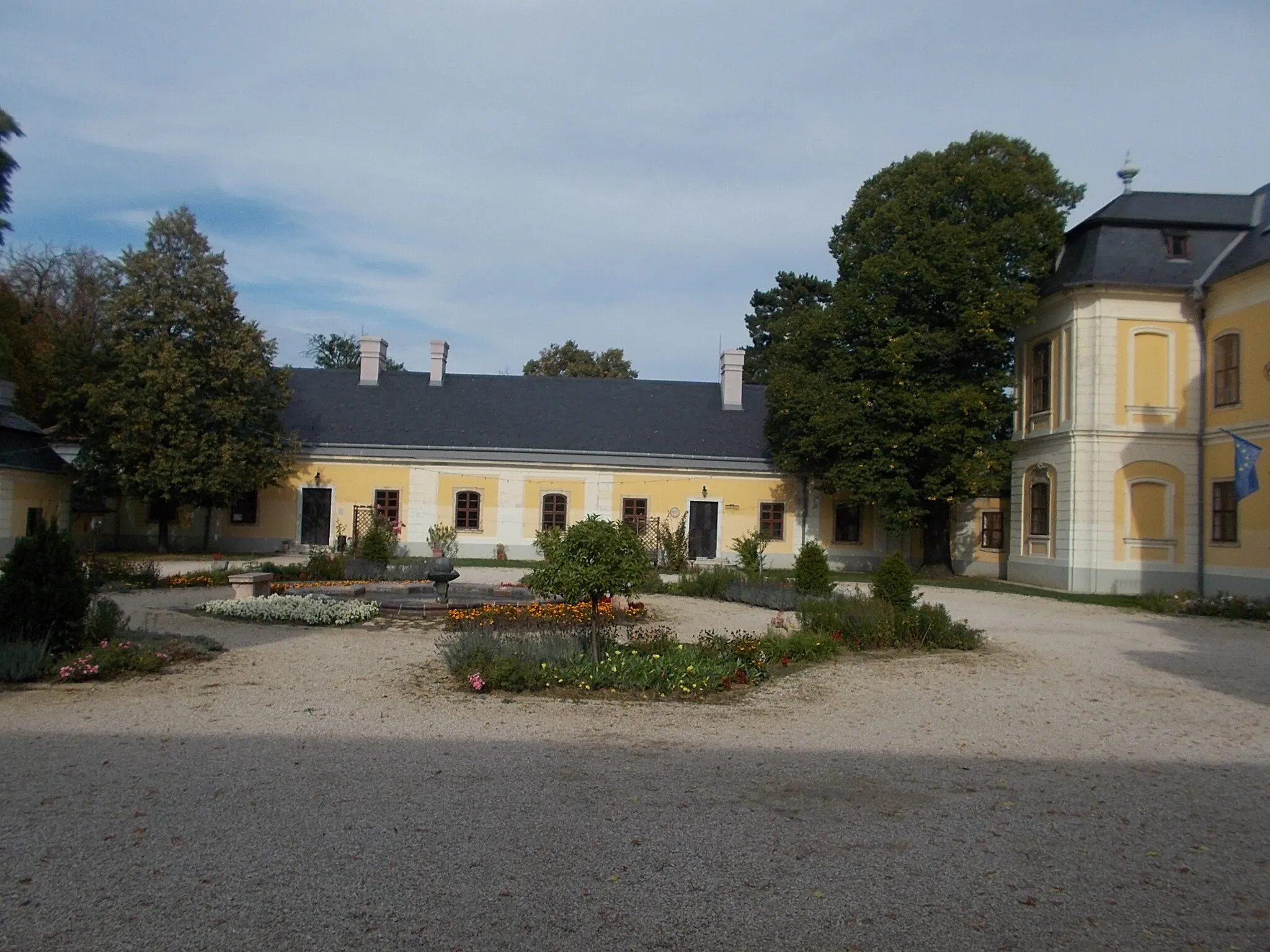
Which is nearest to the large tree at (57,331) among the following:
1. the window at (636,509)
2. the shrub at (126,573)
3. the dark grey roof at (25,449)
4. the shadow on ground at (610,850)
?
the dark grey roof at (25,449)

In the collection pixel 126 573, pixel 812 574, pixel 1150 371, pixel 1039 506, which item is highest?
pixel 1150 371

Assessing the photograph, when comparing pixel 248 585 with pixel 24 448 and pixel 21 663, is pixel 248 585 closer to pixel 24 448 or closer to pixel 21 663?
pixel 21 663

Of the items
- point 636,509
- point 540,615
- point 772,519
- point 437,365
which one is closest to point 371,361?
point 437,365

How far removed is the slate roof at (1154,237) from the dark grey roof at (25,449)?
27.8 m

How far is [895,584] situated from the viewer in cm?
1392

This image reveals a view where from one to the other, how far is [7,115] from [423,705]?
1487 centimetres

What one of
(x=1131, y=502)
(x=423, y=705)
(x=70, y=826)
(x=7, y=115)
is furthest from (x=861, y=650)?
(x=7, y=115)

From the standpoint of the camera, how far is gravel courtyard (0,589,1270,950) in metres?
4.11

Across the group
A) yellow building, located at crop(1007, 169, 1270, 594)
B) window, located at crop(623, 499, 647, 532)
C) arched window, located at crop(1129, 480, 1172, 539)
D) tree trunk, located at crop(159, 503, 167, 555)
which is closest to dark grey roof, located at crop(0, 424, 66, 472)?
tree trunk, located at crop(159, 503, 167, 555)

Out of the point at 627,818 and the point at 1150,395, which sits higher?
the point at 1150,395

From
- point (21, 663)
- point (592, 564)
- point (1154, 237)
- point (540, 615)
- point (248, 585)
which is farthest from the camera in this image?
point (1154, 237)

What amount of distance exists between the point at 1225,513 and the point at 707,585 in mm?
12423

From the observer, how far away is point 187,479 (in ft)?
89.7

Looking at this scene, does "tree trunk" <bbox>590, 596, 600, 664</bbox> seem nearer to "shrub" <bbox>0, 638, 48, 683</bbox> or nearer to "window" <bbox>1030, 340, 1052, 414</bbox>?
"shrub" <bbox>0, 638, 48, 683</bbox>
